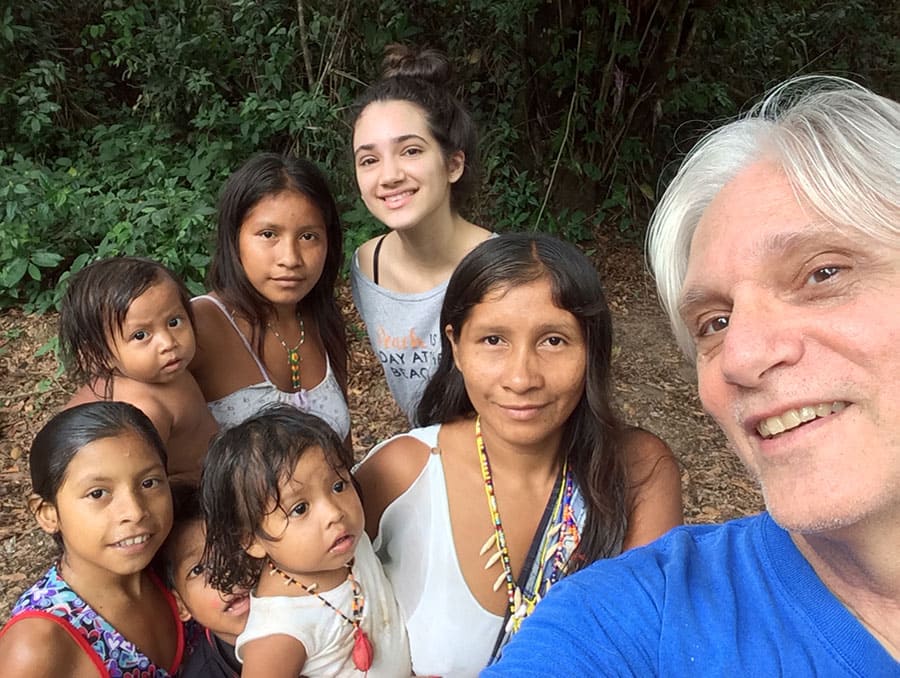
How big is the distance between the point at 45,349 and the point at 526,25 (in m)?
4.93

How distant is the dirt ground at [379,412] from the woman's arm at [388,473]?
255cm

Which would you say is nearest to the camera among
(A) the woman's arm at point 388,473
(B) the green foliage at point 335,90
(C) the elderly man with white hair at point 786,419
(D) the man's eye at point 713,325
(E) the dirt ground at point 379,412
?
(C) the elderly man with white hair at point 786,419

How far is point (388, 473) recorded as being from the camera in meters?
1.94

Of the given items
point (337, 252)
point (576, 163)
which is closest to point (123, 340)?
point (337, 252)

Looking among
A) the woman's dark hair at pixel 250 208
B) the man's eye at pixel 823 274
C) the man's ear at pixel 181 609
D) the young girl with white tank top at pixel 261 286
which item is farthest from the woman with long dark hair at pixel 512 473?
the woman's dark hair at pixel 250 208

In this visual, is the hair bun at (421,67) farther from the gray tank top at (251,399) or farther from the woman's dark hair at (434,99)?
the gray tank top at (251,399)

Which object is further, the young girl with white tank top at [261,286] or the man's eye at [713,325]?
the young girl with white tank top at [261,286]

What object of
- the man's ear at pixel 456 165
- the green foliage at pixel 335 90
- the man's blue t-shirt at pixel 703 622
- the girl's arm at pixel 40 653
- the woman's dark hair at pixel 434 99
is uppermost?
the green foliage at pixel 335 90

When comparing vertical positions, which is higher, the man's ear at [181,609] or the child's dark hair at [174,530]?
the child's dark hair at [174,530]

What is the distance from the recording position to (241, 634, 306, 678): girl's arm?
1720 millimetres

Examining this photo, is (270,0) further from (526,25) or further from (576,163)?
(576,163)

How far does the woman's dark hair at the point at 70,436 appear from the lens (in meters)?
1.84

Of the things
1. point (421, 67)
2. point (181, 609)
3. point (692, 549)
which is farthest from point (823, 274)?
point (421, 67)

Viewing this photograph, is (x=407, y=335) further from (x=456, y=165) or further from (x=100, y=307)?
(x=100, y=307)
